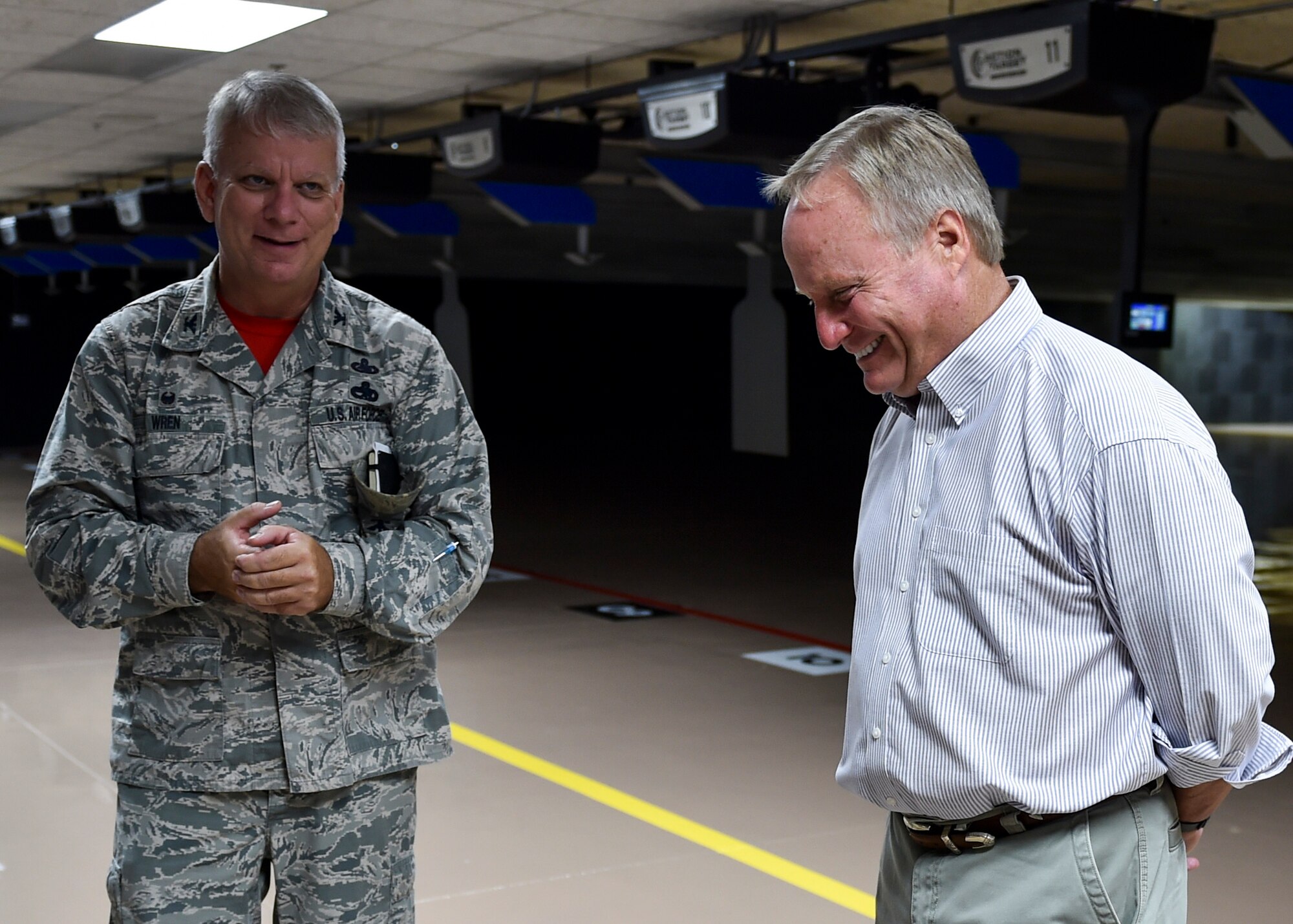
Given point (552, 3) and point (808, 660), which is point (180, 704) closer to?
point (808, 660)

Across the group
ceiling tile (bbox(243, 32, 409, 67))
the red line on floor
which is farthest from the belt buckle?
ceiling tile (bbox(243, 32, 409, 67))

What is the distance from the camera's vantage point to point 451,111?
10.0 m

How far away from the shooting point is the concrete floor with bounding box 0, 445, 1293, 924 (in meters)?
3.73

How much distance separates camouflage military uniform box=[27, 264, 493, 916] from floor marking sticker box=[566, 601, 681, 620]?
5.65 metres

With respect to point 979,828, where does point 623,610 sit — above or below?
below

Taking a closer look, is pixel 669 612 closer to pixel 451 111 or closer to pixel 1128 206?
pixel 1128 206

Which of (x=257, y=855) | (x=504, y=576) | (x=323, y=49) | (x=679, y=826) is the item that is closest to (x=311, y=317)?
(x=257, y=855)

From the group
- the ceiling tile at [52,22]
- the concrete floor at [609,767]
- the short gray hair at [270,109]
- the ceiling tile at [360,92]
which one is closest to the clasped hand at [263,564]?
the short gray hair at [270,109]

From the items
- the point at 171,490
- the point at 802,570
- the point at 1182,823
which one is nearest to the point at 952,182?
the point at 1182,823

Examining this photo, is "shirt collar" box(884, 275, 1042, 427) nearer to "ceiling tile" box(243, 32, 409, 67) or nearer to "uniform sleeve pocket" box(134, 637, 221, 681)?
"uniform sleeve pocket" box(134, 637, 221, 681)

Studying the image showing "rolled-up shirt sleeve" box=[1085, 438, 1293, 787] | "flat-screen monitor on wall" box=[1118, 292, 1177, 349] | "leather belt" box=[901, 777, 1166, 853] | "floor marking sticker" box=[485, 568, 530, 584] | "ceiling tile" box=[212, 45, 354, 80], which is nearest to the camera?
"rolled-up shirt sleeve" box=[1085, 438, 1293, 787]

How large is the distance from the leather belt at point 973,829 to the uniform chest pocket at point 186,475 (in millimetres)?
1009

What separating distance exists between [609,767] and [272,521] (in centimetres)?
312

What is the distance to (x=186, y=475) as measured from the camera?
193 centimetres
